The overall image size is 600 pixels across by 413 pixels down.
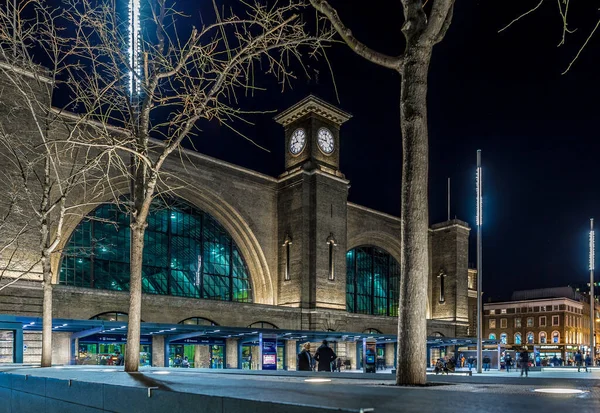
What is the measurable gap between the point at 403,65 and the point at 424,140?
1.18 metres

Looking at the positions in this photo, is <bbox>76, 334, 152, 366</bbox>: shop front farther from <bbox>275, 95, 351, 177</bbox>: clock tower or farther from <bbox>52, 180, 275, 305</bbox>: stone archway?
<bbox>275, 95, 351, 177</bbox>: clock tower

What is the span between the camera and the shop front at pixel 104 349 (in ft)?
97.5

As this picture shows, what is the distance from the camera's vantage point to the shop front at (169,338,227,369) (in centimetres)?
3434

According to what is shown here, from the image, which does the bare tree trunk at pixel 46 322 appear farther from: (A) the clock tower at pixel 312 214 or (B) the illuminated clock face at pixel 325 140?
(B) the illuminated clock face at pixel 325 140

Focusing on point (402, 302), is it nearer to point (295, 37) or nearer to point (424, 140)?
point (424, 140)

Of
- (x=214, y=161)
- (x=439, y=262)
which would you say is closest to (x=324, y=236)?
(x=214, y=161)

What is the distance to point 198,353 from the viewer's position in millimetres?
35406

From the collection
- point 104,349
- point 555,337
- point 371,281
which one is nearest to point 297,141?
point 371,281

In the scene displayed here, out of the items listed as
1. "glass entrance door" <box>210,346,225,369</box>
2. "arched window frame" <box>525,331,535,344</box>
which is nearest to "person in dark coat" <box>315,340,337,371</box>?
"glass entrance door" <box>210,346,225,369</box>

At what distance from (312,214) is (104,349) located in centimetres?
1772

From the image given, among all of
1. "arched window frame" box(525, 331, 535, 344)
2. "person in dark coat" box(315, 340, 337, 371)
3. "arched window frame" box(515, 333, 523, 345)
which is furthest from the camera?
"arched window frame" box(515, 333, 523, 345)

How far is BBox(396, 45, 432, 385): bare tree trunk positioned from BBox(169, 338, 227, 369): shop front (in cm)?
2823

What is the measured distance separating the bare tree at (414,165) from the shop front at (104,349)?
25.0m

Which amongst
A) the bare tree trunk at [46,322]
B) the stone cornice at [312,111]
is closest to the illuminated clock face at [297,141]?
the stone cornice at [312,111]
